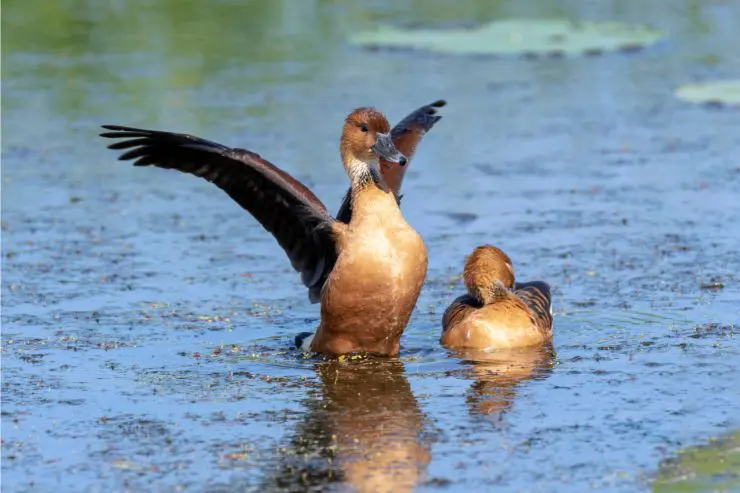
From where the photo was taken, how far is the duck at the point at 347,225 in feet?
28.1

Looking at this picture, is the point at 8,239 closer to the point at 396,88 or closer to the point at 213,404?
the point at 213,404

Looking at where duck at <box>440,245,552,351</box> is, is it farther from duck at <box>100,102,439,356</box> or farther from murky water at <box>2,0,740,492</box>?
duck at <box>100,102,439,356</box>

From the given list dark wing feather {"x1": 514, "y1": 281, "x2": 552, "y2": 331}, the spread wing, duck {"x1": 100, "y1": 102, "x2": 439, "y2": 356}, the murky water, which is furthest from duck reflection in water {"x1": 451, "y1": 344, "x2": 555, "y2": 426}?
the spread wing

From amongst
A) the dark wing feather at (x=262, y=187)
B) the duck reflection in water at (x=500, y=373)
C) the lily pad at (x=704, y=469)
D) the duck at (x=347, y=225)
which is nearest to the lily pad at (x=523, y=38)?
the dark wing feather at (x=262, y=187)

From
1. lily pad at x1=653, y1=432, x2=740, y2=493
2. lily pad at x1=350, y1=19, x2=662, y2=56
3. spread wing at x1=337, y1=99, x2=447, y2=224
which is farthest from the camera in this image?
lily pad at x1=350, y1=19, x2=662, y2=56

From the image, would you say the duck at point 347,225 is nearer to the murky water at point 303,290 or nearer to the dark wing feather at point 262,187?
the dark wing feather at point 262,187

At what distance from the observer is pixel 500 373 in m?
8.29

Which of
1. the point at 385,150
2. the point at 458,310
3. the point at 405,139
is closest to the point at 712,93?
the point at 405,139

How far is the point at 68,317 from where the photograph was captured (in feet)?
31.4

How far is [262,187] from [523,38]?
9.35 meters

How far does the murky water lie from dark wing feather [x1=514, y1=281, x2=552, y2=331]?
0.20 meters

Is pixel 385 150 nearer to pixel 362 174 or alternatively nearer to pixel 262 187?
pixel 362 174

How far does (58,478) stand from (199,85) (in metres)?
10.7

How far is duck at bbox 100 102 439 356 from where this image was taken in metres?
8.58
